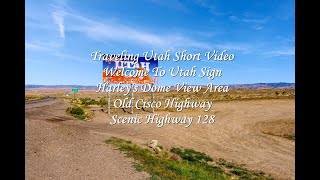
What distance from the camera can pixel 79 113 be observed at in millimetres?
34344

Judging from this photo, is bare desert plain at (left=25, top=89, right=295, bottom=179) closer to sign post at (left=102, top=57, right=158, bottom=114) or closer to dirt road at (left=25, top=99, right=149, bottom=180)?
dirt road at (left=25, top=99, right=149, bottom=180)

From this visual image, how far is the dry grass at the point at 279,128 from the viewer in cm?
2341

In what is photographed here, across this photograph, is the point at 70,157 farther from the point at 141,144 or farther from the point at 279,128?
the point at 279,128

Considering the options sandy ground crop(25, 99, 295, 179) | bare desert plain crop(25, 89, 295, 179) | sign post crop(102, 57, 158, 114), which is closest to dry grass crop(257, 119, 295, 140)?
bare desert plain crop(25, 89, 295, 179)

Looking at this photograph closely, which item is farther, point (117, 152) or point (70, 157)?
point (117, 152)

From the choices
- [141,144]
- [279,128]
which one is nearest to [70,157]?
[141,144]

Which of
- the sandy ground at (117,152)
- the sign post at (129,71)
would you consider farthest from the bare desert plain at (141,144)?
the sign post at (129,71)

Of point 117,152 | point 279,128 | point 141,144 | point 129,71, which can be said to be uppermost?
point 129,71

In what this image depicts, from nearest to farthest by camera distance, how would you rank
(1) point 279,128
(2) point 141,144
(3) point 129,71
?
(2) point 141,144 → (1) point 279,128 → (3) point 129,71

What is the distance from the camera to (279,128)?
25.9 meters
